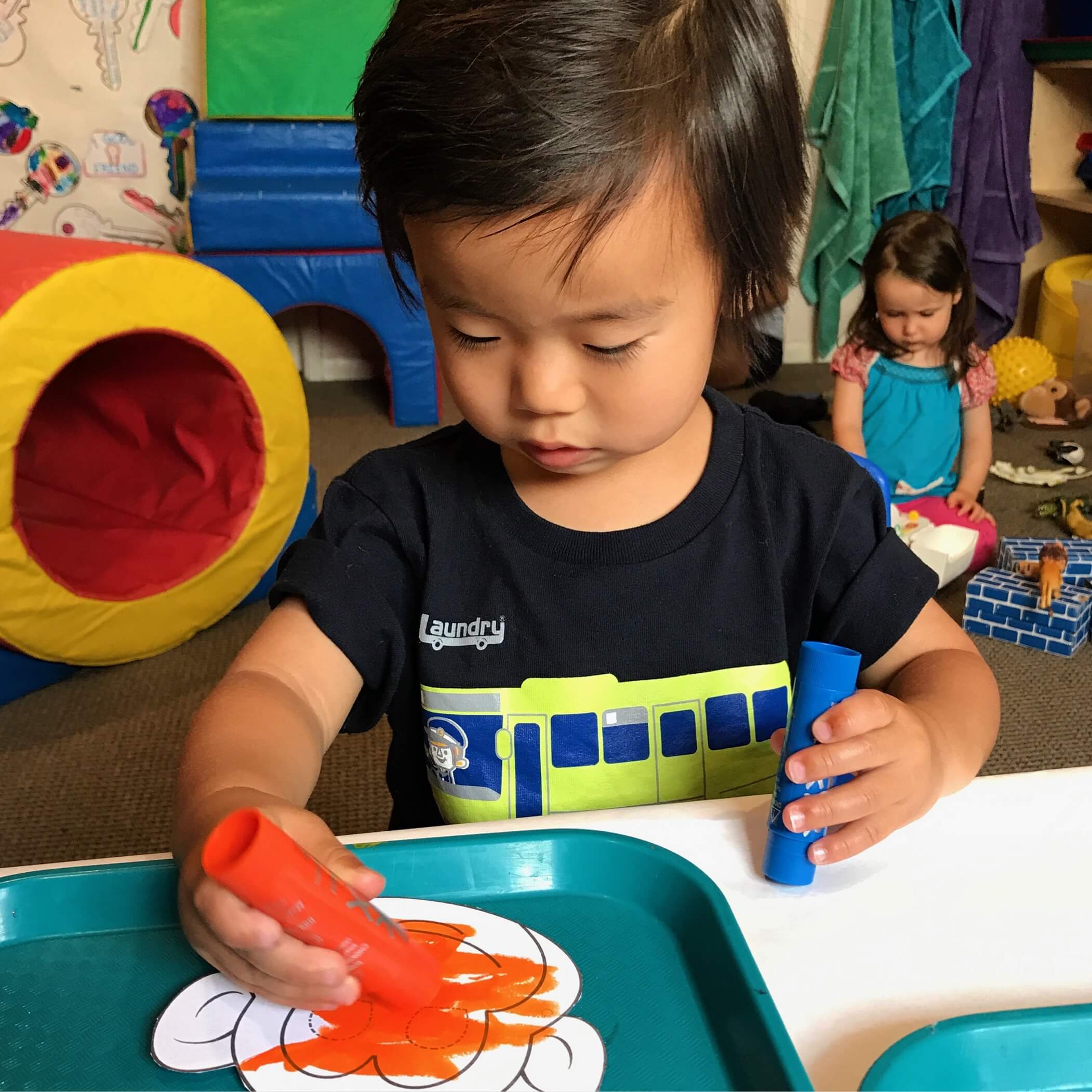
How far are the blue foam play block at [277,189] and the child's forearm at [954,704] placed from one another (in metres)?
1.67

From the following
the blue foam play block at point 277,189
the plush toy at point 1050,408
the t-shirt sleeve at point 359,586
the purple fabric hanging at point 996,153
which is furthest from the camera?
the purple fabric hanging at point 996,153

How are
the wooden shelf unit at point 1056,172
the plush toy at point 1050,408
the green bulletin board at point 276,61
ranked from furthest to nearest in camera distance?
the wooden shelf unit at point 1056,172 < the plush toy at point 1050,408 < the green bulletin board at point 276,61

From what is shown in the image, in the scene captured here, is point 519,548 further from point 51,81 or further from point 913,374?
point 51,81

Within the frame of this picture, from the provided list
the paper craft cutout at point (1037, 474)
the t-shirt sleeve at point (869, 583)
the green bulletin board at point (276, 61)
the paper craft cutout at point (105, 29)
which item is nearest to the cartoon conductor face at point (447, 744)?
the t-shirt sleeve at point (869, 583)

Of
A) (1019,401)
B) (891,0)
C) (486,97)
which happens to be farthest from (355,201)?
(486,97)

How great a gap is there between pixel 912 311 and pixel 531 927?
162 centimetres

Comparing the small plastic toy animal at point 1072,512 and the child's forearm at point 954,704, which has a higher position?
the child's forearm at point 954,704

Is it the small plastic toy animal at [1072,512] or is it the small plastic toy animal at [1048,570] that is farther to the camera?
the small plastic toy animal at [1072,512]

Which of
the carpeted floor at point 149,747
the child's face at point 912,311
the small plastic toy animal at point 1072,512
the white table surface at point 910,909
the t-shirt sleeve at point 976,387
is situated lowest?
the small plastic toy animal at point 1072,512

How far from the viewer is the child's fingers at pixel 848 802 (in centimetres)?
44

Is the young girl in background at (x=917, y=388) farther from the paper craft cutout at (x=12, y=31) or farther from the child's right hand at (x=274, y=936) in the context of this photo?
the paper craft cutout at (x=12, y=31)

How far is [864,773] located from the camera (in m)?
0.47

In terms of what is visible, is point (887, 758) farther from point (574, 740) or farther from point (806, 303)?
point (806, 303)

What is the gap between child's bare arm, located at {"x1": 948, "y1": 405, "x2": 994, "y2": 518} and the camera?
1866 mm
